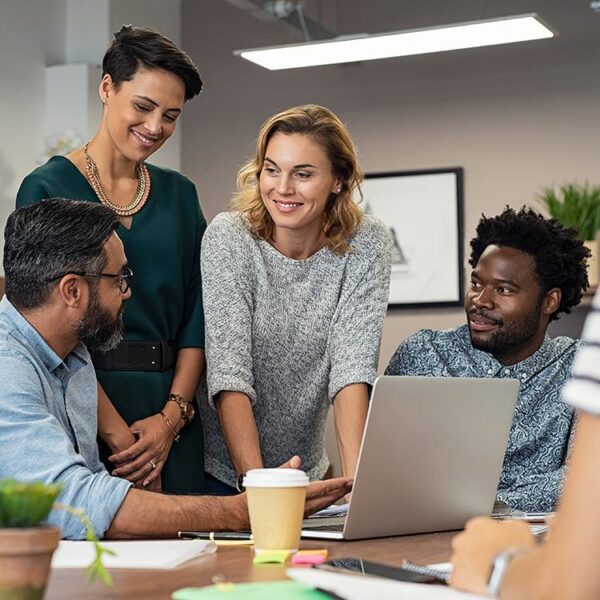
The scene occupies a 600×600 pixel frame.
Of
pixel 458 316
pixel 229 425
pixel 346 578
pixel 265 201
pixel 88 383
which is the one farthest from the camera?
pixel 458 316

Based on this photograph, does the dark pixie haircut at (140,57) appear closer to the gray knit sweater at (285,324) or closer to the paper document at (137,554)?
the gray knit sweater at (285,324)

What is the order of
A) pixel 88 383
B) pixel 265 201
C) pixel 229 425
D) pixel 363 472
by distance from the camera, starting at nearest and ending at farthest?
pixel 363 472 < pixel 88 383 < pixel 229 425 < pixel 265 201

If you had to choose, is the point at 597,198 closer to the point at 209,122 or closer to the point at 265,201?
the point at 209,122

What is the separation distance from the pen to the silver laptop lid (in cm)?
16

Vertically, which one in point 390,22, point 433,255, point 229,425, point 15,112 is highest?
point 390,22

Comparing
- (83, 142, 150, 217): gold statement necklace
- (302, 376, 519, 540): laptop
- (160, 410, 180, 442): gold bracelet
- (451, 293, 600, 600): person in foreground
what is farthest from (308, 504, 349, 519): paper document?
(451, 293, 600, 600): person in foreground

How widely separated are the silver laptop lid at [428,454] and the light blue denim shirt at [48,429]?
15.2 inches

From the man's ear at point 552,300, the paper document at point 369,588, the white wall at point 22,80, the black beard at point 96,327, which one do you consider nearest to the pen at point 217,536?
the black beard at point 96,327

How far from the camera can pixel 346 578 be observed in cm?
111

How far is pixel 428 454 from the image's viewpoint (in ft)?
6.01

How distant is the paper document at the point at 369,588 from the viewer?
103 centimetres

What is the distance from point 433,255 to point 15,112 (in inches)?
79.5

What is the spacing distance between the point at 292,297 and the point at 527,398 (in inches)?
22.4

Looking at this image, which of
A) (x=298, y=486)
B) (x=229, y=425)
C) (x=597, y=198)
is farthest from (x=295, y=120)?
(x=597, y=198)
